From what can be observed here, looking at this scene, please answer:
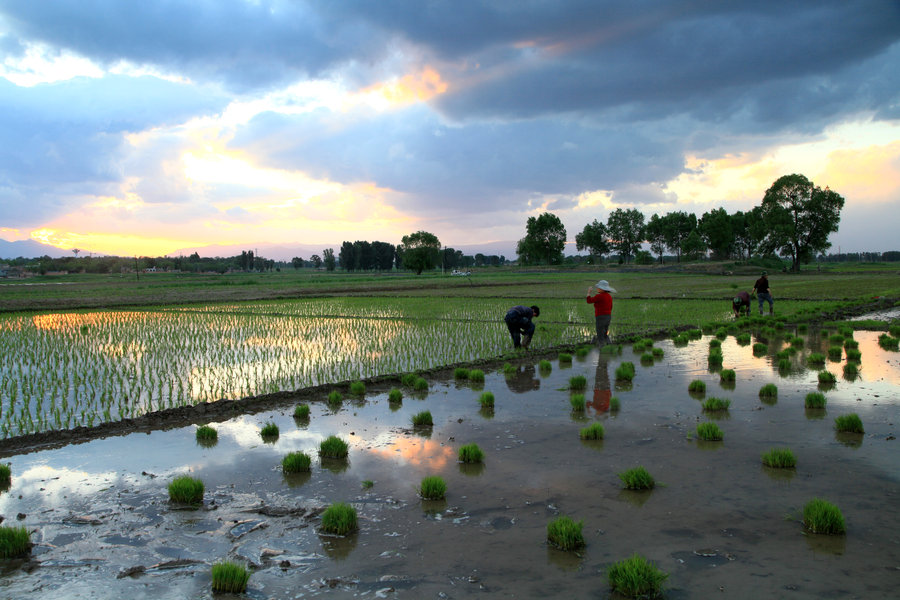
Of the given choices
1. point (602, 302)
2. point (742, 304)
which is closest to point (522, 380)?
point (602, 302)

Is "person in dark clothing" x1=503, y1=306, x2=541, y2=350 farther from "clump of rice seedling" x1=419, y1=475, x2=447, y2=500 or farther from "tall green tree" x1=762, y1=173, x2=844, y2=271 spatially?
"tall green tree" x1=762, y1=173, x2=844, y2=271

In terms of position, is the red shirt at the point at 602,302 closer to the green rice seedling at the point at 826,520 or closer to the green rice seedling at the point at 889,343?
the green rice seedling at the point at 889,343

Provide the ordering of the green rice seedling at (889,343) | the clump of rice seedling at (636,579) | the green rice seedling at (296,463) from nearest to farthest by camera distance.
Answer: the clump of rice seedling at (636,579)
the green rice seedling at (296,463)
the green rice seedling at (889,343)

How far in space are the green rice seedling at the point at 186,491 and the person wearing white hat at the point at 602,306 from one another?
1067cm

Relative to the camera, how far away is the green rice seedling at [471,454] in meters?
6.10

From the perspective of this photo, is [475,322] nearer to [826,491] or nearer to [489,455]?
[489,455]

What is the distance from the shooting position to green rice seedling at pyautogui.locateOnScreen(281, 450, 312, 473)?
5.90 metres

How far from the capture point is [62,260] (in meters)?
115

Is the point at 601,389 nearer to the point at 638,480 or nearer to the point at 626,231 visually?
the point at 638,480

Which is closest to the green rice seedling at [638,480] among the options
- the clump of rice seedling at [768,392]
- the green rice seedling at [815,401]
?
the green rice seedling at [815,401]

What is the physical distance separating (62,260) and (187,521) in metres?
135

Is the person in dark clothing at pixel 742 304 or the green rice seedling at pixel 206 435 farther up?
the person in dark clothing at pixel 742 304

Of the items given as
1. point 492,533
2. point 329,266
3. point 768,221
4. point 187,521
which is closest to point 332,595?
point 492,533

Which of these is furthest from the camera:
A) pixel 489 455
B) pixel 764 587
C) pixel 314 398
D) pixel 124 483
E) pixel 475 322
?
pixel 475 322
